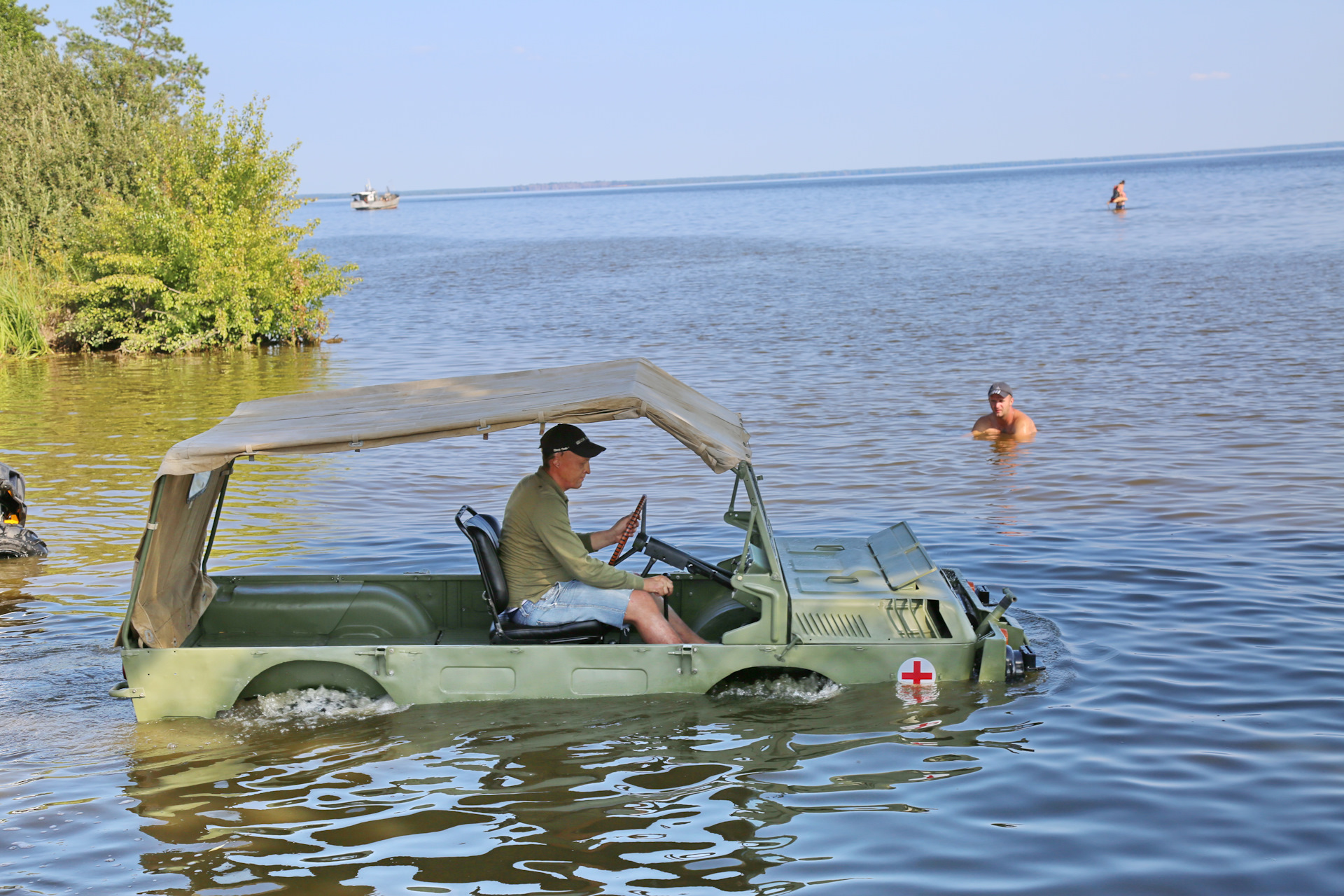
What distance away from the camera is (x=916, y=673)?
642 centimetres

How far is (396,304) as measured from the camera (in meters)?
33.8

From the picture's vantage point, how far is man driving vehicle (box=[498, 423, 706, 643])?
672 centimetres

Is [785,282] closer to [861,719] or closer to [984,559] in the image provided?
[984,559]

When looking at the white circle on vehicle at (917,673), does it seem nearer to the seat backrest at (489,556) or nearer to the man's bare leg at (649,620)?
the man's bare leg at (649,620)

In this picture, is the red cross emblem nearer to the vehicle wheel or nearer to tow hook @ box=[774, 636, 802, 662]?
tow hook @ box=[774, 636, 802, 662]

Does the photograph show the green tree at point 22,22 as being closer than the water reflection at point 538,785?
No

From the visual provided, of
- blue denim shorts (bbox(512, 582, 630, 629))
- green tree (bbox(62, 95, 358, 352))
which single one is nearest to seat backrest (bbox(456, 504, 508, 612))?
blue denim shorts (bbox(512, 582, 630, 629))

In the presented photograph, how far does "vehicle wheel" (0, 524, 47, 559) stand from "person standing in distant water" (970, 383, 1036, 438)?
9219 mm

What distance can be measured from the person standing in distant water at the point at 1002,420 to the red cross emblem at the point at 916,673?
23.9 ft

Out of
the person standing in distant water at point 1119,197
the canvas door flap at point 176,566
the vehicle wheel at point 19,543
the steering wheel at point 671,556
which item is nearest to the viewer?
the canvas door flap at point 176,566

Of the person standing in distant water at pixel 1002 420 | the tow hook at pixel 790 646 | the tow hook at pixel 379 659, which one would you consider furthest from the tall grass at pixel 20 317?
the tow hook at pixel 790 646

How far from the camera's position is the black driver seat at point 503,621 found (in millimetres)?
6645

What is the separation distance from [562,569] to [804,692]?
1.50m

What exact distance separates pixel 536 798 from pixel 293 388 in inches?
569
